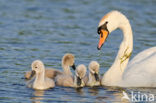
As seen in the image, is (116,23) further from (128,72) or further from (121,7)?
(121,7)

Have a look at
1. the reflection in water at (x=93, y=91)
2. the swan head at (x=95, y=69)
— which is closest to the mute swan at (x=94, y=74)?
the swan head at (x=95, y=69)

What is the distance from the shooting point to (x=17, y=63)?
14062mm

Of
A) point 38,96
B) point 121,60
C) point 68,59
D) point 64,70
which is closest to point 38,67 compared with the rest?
point 38,96

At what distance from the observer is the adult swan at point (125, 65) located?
485 inches

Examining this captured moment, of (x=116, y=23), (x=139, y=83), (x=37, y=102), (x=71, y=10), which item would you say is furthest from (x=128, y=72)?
(x=71, y=10)

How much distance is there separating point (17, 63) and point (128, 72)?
3.15 metres

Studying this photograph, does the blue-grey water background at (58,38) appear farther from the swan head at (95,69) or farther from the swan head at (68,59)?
the swan head at (68,59)

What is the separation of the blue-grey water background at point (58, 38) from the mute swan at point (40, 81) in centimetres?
18

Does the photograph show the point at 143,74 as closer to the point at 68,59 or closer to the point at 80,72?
the point at 80,72

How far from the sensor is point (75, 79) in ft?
40.5

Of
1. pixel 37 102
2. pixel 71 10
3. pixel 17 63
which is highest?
pixel 71 10

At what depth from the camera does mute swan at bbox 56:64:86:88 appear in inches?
480

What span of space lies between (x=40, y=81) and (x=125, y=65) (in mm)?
2121

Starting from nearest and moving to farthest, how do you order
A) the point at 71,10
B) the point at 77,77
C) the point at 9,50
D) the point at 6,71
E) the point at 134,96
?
the point at 134,96 → the point at 77,77 → the point at 6,71 → the point at 9,50 → the point at 71,10
